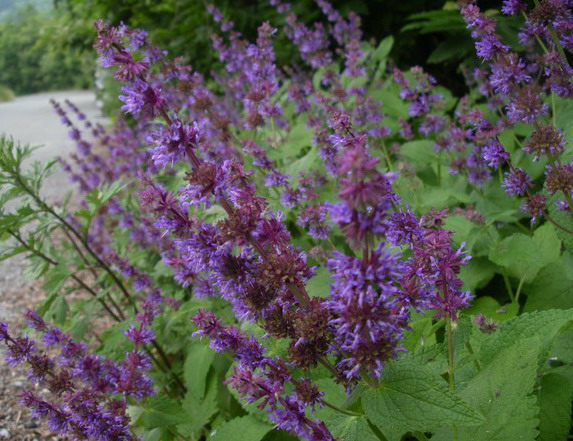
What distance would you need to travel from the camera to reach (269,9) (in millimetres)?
7875

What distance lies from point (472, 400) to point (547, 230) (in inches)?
71.1

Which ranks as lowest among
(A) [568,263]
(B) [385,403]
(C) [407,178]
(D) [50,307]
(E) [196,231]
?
(A) [568,263]

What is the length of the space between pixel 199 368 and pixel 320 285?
106cm

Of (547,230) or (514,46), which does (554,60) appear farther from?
(514,46)

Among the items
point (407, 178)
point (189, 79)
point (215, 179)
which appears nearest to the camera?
point (215, 179)

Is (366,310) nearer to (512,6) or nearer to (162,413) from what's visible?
(162,413)

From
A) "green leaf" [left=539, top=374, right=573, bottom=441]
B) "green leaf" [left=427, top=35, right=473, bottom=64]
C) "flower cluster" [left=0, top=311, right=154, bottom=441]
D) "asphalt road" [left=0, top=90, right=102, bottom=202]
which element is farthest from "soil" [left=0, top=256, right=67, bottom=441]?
"green leaf" [left=427, top=35, right=473, bottom=64]

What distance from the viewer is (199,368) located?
3430 mm

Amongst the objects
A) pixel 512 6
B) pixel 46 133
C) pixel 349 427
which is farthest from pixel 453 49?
pixel 46 133

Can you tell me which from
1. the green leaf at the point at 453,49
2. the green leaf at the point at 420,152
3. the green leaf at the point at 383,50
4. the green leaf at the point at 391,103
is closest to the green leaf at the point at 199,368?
the green leaf at the point at 420,152

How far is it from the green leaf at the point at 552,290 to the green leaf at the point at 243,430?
67.2 inches

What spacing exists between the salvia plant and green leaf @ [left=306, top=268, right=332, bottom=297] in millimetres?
19

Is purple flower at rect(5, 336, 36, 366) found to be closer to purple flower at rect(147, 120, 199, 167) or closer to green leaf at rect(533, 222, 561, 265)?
purple flower at rect(147, 120, 199, 167)

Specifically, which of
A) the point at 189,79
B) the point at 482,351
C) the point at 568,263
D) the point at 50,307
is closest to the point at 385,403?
the point at 482,351
